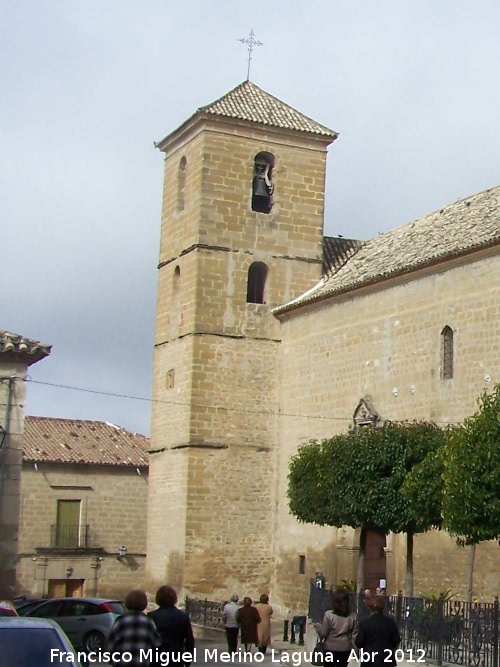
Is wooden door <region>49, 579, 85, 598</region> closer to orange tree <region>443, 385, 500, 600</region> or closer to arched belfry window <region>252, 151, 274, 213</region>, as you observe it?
arched belfry window <region>252, 151, 274, 213</region>

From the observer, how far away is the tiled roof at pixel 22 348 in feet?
71.0

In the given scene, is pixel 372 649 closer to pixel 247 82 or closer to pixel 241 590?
pixel 241 590

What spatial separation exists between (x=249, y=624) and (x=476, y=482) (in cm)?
376

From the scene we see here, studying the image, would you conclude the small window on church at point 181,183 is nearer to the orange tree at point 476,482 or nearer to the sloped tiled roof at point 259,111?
the sloped tiled roof at point 259,111

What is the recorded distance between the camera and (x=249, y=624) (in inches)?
657

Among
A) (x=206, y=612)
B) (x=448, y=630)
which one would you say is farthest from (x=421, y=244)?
(x=448, y=630)

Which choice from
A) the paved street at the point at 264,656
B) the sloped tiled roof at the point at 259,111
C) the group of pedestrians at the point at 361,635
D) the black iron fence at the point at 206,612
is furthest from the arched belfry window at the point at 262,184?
the group of pedestrians at the point at 361,635

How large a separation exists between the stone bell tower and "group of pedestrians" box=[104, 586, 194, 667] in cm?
1751

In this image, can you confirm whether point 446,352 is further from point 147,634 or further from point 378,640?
point 147,634

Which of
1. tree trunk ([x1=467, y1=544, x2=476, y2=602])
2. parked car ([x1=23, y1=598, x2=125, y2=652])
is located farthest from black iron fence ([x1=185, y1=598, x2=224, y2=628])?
tree trunk ([x1=467, y1=544, x2=476, y2=602])

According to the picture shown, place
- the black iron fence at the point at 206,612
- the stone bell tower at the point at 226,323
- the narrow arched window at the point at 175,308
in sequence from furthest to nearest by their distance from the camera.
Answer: the narrow arched window at the point at 175,308 → the stone bell tower at the point at 226,323 → the black iron fence at the point at 206,612

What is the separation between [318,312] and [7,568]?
8.97m

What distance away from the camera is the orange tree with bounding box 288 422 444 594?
58.9 feet

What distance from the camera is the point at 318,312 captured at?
26.5 meters
